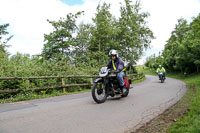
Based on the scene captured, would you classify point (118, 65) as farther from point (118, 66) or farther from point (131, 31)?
point (131, 31)

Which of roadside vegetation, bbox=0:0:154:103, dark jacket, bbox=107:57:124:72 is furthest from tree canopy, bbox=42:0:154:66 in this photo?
dark jacket, bbox=107:57:124:72

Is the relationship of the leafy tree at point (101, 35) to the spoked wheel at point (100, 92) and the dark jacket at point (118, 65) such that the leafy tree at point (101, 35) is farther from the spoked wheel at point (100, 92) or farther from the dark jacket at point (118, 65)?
the spoked wheel at point (100, 92)

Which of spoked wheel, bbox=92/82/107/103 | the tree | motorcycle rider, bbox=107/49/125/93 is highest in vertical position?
the tree

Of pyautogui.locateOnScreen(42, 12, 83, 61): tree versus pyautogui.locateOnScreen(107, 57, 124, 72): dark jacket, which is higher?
pyautogui.locateOnScreen(42, 12, 83, 61): tree

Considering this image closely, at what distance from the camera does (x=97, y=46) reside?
26.4 m

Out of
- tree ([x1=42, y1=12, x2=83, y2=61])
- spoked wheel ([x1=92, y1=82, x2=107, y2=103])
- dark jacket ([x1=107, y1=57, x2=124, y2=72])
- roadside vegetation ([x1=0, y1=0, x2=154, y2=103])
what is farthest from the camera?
tree ([x1=42, y1=12, x2=83, y2=61])

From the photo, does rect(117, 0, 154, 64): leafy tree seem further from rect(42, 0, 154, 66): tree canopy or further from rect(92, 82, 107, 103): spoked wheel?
rect(92, 82, 107, 103): spoked wheel

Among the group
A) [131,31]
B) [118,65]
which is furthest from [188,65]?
[118,65]

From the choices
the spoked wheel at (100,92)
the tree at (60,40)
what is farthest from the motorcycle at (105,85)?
the tree at (60,40)

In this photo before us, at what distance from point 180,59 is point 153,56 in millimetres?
37177

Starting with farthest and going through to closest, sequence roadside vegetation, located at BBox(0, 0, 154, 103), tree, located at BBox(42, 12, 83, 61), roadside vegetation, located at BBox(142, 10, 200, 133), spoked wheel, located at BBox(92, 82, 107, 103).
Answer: tree, located at BBox(42, 12, 83, 61) → roadside vegetation, located at BBox(0, 0, 154, 103) → spoked wheel, located at BBox(92, 82, 107, 103) → roadside vegetation, located at BBox(142, 10, 200, 133)

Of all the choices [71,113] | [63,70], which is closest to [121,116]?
[71,113]

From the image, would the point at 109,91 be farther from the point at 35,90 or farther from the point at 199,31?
the point at 199,31

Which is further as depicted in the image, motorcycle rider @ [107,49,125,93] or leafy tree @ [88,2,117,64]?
leafy tree @ [88,2,117,64]
